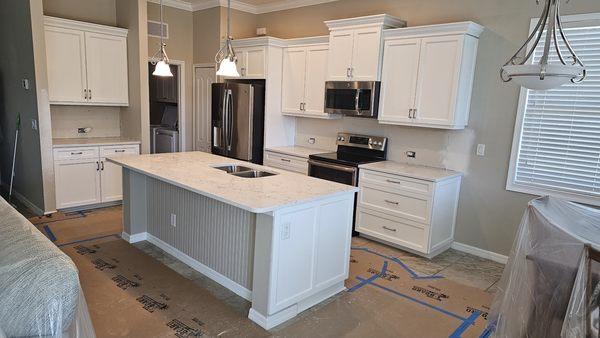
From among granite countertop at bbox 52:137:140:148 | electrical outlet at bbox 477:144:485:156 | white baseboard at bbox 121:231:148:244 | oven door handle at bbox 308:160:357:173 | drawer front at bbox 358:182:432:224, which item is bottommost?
white baseboard at bbox 121:231:148:244

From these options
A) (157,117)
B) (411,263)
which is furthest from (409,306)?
(157,117)

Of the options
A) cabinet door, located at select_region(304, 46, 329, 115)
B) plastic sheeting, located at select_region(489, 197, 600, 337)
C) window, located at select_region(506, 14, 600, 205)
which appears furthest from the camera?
cabinet door, located at select_region(304, 46, 329, 115)

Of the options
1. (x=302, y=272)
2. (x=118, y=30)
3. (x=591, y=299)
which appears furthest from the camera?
(x=118, y=30)

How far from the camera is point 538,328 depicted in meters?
1.92

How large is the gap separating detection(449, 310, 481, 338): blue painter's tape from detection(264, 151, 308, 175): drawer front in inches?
101

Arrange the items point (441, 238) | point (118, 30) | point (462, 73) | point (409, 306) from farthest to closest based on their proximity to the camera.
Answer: point (118, 30) → point (441, 238) → point (462, 73) → point (409, 306)

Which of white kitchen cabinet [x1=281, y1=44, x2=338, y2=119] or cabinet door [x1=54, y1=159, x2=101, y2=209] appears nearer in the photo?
cabinet door [x1=54, y1=159, x2=101, y2=209]

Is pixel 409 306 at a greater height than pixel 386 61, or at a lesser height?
lesser

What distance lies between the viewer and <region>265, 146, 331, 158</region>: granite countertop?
504 centimetres

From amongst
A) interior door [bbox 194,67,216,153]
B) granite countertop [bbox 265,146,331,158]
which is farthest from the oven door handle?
interior door [bbox 194,67,216,153]

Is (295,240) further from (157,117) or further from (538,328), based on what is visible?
(157,117)

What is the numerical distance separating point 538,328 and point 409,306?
1152 millimetres

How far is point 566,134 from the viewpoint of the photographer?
350 cm

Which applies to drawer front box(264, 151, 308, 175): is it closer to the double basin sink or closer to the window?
the double basin sink
